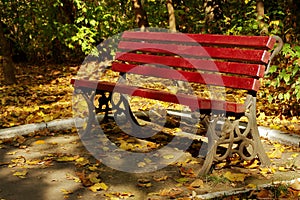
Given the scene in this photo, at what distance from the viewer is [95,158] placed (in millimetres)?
4332

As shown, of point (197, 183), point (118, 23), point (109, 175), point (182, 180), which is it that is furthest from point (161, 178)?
point (118, 23)

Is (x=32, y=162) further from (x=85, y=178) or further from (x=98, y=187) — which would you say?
(x=98, y=187)

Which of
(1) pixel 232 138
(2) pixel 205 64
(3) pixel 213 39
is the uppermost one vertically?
(3) pixel 213 39

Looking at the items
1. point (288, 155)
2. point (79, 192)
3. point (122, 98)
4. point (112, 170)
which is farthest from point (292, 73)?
point (79, 192)

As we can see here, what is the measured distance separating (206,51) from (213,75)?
0.28 metres

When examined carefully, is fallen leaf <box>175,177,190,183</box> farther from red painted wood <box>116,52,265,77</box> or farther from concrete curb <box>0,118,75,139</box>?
concrete curb <box>0,118,75,139</box>

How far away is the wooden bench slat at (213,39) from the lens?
3.81m

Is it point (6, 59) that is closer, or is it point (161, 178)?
Result: point (161, 178)

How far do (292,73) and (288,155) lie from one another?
1.15 meters

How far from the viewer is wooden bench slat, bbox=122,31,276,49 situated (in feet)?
12.5

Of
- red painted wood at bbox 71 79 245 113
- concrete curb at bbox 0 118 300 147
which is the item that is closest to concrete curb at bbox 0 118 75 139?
concrete curb at bbox 0 118 300 147

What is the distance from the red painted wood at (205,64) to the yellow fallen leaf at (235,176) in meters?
0.86

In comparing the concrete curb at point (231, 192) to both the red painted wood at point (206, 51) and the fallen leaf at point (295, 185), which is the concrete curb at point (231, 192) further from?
the red painted wood at point (206, 51)

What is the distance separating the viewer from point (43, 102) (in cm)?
730
